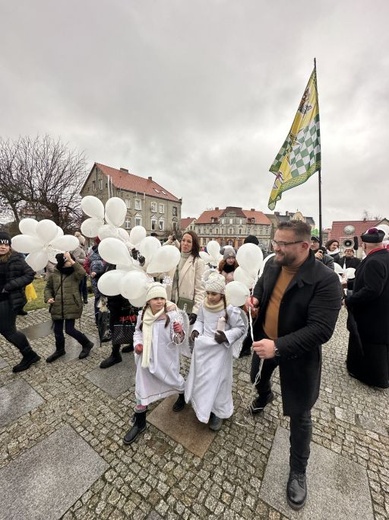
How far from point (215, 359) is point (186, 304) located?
1018 mm

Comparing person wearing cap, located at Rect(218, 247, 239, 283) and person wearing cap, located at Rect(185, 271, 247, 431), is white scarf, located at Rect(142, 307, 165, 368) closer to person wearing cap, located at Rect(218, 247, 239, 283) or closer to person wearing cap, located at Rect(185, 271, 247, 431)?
person wearing cap, located at Rect(185, 271, 247, 431)

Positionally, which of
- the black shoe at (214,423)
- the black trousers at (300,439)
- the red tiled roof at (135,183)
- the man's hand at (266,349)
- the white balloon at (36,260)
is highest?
Answer: the red tiled roof at (135,183)

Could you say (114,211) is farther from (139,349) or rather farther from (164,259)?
(139,349)

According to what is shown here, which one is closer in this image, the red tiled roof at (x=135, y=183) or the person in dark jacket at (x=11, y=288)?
the person in dark jacket at (x=11, y=288)

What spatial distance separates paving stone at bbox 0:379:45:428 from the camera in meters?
2.43

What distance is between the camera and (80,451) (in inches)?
79.1

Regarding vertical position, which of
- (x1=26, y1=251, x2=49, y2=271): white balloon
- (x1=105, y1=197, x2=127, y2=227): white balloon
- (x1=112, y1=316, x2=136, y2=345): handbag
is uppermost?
Result: (x1=105, y1=197, x2=127, y2=227): white balloon

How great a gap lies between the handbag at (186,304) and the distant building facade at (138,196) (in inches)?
1142

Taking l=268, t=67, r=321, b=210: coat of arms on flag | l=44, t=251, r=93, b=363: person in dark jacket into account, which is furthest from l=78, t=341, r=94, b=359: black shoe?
l=268, t=67, r=321, b=210: coat of arms on flag

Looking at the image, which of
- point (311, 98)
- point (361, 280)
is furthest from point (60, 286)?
point (311, 98)

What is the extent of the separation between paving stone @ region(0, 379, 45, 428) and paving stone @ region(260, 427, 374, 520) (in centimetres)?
276

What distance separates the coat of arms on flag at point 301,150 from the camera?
459 cm

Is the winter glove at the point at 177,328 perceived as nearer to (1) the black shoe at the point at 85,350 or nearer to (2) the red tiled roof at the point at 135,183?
(1) the black shoe at the point at 85,350

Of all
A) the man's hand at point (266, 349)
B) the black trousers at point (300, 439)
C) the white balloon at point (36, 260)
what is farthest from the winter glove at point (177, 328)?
the white balloon at point (36, 260)
